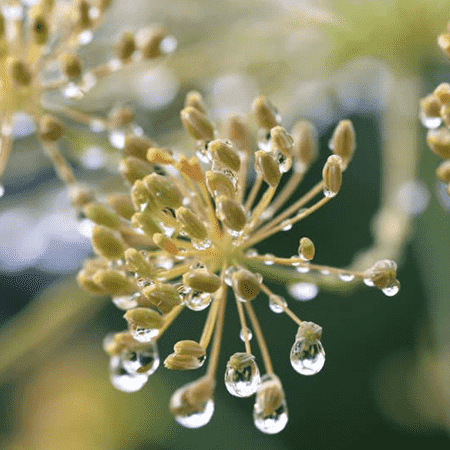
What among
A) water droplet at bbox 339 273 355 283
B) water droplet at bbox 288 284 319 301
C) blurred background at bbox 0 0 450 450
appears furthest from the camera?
blurred background at bbox 0 0 450 450

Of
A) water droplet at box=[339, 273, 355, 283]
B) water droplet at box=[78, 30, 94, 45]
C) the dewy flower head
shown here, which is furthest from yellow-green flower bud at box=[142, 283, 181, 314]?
water droplet at box=[78, 30, 94, 45]

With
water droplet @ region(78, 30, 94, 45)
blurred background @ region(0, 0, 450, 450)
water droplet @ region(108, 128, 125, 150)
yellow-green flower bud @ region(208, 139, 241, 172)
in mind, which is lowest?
blurred background @ region(0, 0, 450, 450)

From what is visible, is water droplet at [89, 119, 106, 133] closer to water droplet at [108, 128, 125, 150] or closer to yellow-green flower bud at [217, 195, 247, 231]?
water droplet at [108, 128, 125, 150]

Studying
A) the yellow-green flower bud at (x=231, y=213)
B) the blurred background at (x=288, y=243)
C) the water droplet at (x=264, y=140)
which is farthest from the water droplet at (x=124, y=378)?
the blurred background at (x=288, y=243)

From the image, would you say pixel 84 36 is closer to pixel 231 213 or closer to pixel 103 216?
pixel 103 216

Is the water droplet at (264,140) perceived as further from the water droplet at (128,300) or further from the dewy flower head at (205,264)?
the water droplet at (128,300)

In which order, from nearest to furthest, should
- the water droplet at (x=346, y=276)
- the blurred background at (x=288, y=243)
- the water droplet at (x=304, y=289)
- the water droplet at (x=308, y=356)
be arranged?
the water droplet at (x=308, y=356)
the water droplet at (x=346, y=276)
the water droplet at (x=304, y=289)
the blurred background at (x=288, y=243)
